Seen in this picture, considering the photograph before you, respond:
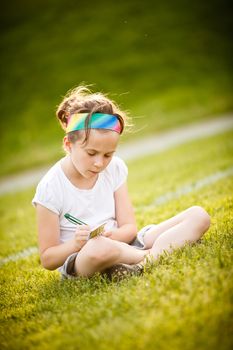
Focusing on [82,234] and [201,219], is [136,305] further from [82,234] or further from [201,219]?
[201,219]

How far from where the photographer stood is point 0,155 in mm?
16078

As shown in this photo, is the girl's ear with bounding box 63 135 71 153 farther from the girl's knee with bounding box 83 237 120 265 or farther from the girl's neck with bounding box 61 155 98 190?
the girl's knee with bounding box 83 237 120 265

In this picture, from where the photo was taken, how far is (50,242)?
10.5 ft

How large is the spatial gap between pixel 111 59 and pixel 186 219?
68.2ft

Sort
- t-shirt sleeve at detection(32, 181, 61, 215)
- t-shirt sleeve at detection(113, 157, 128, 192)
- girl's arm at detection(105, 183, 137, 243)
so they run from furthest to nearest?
1. t-shirt sleeve at detection(113, 157, 128, 192)
2. girl's arm at detection(105, 183, 137, 243)
3. t-shirt sleeve at detection(32, 181, 61, 215)

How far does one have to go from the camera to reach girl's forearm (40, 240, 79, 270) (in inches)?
124

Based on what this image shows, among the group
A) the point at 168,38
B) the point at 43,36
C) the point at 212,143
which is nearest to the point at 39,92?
the point at 43,36

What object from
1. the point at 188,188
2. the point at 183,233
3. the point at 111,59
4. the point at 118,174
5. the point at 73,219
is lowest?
the point at 188,188

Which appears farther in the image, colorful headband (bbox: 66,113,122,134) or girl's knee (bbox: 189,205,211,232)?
girl's knee (bbox: 189,205,211,232)

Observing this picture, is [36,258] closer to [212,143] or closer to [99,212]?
[99,212]

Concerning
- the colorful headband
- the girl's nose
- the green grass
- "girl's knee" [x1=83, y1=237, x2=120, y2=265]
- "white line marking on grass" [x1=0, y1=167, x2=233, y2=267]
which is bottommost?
"white line marking on grass" [x1=0, y1=167, x2=233, y2=267]

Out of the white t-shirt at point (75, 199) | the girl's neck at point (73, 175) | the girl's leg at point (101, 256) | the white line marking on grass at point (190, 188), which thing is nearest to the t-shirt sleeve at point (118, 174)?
the white t-shirt at point (75, 199)

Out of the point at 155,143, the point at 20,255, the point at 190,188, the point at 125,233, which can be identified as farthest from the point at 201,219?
the point at 155,143

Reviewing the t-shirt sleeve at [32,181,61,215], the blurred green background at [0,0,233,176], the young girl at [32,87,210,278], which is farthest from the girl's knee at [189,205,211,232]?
the blurred green background at [0,0,233,176]
